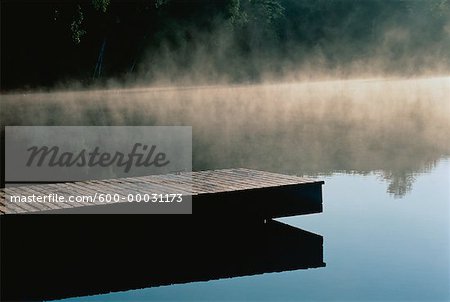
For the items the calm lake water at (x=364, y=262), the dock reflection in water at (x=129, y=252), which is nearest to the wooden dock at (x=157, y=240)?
the dock reflection in water at (x=129, y=252)

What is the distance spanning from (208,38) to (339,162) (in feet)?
128

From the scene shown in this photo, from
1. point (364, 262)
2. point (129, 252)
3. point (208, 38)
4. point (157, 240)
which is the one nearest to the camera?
point (364, 262)

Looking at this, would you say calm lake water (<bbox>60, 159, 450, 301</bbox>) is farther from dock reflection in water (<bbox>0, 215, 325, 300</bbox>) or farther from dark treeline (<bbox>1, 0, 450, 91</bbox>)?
dark treeline (<bbox>1, 0, 450, 91</bbox>)

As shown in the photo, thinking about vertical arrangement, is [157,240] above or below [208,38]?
below

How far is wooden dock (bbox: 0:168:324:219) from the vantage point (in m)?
9.25

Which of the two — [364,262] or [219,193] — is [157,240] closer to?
[219,193]

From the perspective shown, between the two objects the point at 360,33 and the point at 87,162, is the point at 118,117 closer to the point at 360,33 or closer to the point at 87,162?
the point at 87,162

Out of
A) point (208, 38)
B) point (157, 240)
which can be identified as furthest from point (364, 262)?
point (208, 38)

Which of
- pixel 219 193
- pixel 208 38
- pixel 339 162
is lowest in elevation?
pixel 219 193

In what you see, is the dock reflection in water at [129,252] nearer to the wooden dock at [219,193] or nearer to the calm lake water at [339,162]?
the wooden dock at [219,193]

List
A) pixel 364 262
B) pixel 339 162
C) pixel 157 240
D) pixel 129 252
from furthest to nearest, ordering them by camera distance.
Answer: pixel 339 162 < pixel 157 240 < pixel 129 252 < pixel 364 262

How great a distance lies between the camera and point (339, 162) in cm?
1791

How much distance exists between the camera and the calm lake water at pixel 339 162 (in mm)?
7797

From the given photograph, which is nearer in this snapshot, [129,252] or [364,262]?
[364,262]
